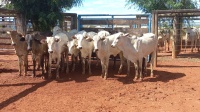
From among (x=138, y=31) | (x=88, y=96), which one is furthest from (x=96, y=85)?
(x=138, y=31)

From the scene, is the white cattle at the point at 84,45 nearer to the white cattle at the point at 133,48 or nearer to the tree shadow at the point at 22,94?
the white cattle at the point at 133,48

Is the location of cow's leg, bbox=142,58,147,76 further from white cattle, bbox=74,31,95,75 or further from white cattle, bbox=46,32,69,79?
white cattle, bbox=46,32,69,79

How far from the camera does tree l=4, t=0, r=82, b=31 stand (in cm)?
1220

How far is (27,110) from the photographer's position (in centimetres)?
659

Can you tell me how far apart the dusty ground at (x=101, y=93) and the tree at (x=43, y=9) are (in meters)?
2.67

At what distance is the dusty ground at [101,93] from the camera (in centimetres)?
679

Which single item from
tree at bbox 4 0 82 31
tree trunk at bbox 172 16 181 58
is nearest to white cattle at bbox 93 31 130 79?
tree at bbox 4 0 82 31

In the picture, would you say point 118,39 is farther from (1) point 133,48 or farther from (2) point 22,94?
(2) point 22,94

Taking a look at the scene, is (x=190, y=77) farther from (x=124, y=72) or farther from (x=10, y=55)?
(x=10, y=55)

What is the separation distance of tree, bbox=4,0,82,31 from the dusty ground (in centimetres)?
267

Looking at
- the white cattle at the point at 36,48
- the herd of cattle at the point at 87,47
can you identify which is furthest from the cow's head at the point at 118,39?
the white cattle at the point at 36,48

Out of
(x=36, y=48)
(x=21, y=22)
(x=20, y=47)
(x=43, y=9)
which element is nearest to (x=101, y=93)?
(x=36, y=48)

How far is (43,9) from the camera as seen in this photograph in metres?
12.5

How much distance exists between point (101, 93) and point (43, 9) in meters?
6.00
